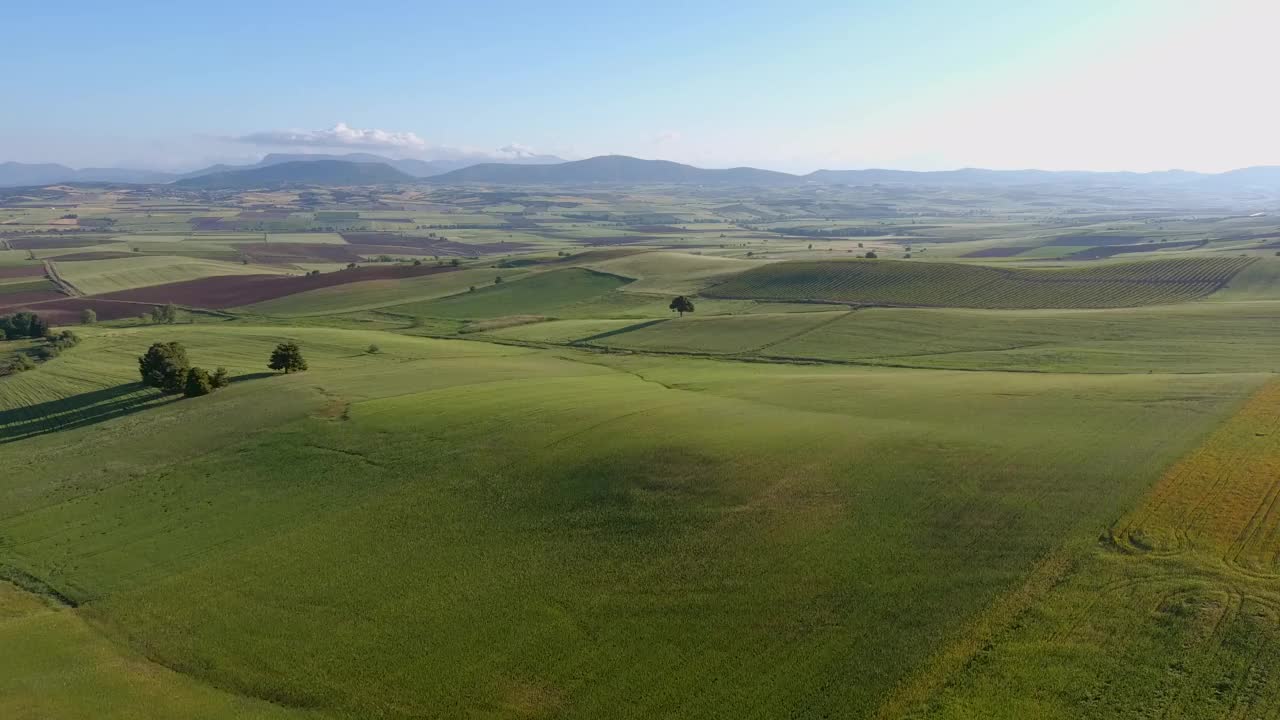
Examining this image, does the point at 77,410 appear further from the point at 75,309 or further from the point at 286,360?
the point at 75,309

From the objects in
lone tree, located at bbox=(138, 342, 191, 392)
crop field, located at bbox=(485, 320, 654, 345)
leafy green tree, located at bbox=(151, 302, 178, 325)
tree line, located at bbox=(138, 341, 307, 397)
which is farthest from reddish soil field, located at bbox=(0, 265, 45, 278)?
tree line, located at bbox=(138, 341, 307, 397)

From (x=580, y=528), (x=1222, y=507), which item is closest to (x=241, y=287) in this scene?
(x=580, y=528)

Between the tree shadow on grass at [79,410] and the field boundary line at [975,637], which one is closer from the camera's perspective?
the field boundary line at [975,637]

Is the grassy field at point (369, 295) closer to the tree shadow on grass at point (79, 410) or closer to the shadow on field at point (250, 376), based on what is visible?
the shadow on field at point (250, 376)

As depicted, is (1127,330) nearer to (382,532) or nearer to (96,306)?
(382,532)

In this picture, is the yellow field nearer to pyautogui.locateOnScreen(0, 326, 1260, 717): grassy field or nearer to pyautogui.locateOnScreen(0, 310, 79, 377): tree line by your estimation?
pyautogui.locateOnScreen(0, 326, 1260, 717): grassy field

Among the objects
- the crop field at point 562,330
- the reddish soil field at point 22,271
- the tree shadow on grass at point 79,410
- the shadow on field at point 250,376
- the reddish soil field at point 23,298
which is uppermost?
the reddish soil field at point 22,271

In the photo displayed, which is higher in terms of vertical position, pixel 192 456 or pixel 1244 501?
pixel 1244 501

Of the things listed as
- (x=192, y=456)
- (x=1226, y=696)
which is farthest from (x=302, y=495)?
(x=1226, y=696)

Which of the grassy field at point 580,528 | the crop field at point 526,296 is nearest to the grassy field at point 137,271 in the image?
the crop field at point 526,296
